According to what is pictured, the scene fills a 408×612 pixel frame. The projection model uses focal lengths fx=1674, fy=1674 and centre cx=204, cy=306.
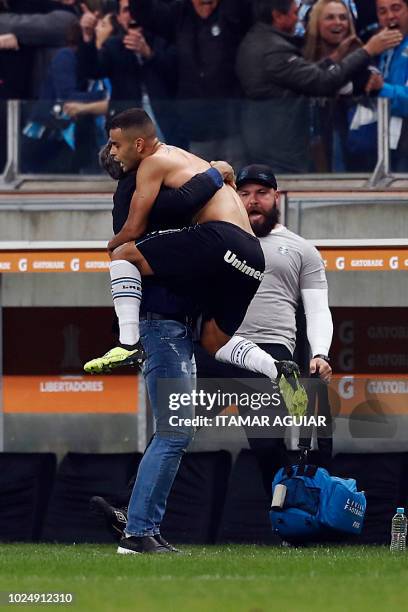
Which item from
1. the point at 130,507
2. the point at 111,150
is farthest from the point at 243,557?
the point at 111,150

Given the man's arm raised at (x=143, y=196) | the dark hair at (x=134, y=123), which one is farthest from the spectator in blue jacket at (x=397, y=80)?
the man's arm raised at (x=143, y=196)

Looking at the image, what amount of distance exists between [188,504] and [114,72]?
13.7 ft

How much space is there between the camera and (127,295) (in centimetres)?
782

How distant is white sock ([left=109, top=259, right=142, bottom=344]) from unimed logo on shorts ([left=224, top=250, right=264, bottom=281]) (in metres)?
0.44

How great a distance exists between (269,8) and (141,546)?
19.7ft

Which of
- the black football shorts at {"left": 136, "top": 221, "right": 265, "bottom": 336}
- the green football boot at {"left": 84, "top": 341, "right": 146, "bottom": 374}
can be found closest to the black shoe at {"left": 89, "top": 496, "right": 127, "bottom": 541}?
the green football boot at {"left": 84, "top": 341, "right": 146, "bottom": 374}

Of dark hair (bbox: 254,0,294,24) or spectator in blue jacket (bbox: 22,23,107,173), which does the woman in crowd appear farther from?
spectator in blue jacket (bbox: 22,23,107,173)

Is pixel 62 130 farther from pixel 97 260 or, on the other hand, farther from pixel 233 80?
pixel 233 80

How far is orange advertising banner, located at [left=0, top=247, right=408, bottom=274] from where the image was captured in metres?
12.2


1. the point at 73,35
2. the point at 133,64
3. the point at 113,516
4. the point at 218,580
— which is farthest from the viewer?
the point at 73,35

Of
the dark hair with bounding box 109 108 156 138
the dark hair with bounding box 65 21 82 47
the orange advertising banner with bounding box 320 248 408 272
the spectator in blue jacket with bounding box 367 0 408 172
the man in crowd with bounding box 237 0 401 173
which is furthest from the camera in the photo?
the dark hair with bounding box 65 21 82 47

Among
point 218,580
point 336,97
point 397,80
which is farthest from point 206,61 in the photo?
point 218,580

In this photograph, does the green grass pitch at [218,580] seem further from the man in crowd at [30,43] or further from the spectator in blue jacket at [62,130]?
the man in crowd at [30,43]

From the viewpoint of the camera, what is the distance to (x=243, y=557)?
789 centimetres
